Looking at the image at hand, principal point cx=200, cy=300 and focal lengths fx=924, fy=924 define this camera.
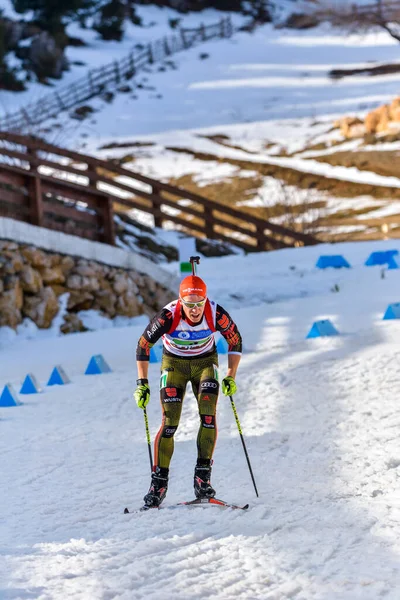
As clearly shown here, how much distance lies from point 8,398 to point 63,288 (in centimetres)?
485

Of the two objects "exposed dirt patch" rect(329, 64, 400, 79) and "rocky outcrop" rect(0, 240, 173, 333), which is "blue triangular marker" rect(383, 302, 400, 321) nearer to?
"rocky outcrop" rect(0, 240, 173, 333)

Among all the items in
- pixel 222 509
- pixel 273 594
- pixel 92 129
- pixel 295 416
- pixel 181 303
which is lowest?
pixel 92 129

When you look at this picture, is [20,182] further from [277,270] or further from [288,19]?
[288,19]

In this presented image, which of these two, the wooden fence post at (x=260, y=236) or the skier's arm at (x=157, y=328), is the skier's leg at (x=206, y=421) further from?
the wooden fence post at (x=260, y=236)

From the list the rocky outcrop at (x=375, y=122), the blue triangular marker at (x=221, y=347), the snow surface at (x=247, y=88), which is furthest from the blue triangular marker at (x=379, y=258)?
Result: the snow surface at (x=247, y=88)

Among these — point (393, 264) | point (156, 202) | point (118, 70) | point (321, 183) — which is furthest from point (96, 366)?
point (118, 70)

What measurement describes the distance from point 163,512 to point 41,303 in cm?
818

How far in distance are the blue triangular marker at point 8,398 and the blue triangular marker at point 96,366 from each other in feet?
5.58

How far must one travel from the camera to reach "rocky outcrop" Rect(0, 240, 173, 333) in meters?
13.0

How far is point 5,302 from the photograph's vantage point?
501 inches

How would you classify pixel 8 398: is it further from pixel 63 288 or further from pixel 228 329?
pixel 63 288

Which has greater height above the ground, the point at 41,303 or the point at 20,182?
the point at 20,182

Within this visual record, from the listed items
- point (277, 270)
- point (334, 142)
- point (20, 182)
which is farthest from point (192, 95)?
point (20, 182)

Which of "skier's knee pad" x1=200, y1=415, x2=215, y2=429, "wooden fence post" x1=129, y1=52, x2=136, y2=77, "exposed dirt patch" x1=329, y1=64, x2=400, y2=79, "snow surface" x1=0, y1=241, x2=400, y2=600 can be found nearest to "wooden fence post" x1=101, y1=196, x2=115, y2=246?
"snow surface" x1=0, y1=241, x2=400, y2=600
